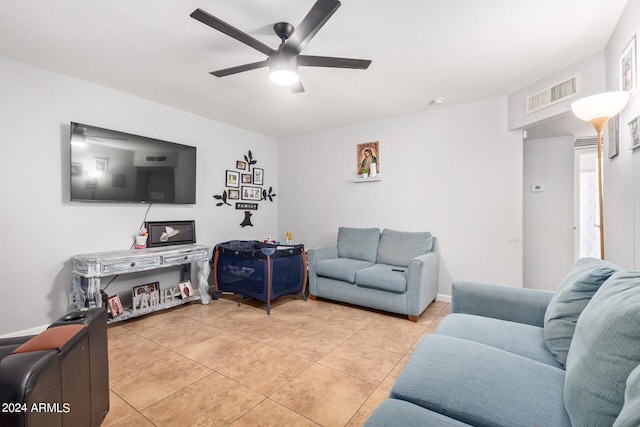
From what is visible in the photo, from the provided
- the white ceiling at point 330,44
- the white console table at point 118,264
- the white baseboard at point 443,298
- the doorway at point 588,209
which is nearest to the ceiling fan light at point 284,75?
the white ceiling at point 330,44

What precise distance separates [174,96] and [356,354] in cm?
326

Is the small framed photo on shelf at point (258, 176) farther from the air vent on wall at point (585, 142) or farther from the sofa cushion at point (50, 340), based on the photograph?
the air vent on wall at point (585, 142)

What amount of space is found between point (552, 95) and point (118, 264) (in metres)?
4.41

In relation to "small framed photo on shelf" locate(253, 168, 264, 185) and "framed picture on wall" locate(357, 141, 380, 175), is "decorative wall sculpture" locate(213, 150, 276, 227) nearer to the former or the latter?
"small framed photo on shelf" locate(253, 168, 264, 185)

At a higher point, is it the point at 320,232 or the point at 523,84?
the point at 523,84

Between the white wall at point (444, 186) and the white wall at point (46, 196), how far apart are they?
8.10 feet

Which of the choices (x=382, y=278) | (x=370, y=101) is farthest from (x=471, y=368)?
(x=370, y=101)

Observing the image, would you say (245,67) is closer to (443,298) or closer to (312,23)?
(312,23)

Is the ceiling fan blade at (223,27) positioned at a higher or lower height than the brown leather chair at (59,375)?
higher

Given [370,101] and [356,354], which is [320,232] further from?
[356,354]

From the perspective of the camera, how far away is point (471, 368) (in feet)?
3.69

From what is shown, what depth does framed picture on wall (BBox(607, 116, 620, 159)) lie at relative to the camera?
204 centimetres

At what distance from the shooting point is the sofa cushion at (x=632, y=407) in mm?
518

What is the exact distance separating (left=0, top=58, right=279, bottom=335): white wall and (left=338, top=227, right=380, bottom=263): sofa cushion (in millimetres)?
2373
